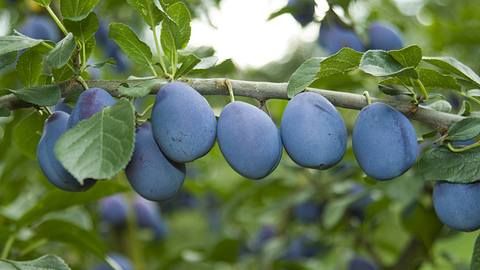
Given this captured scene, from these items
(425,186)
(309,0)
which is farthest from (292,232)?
(309,0)

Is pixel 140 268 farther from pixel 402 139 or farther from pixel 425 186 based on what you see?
pixel 402 139

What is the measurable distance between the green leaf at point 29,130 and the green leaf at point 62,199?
215 mm

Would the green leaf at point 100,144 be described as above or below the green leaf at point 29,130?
above

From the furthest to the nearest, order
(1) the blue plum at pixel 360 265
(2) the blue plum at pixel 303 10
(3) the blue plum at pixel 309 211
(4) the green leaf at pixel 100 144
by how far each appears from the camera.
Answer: (3) the blue plum at pixel 309 211, (1) the blue plum at pixel 360 265, (2) the blue plum at pixel 303 10, (4) the green leaf at pixel 100 144

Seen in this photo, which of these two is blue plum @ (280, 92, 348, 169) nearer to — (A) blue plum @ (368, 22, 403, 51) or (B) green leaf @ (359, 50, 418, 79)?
(B) green leaf @ (359, 50, 418, 79)

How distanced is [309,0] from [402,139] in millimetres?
777

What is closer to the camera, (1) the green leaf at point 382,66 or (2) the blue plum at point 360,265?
(1) the green leaf at point 382,66

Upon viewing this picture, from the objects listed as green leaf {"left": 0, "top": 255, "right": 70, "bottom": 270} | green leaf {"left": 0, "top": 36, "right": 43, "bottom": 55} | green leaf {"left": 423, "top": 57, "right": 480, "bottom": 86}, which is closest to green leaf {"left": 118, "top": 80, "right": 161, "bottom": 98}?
green leaf {"left": 0, "top": 36, "right": 43, "bottom": 55}

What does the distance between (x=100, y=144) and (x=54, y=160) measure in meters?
0.11

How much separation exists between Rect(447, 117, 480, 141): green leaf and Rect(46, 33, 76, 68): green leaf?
510 millimetres

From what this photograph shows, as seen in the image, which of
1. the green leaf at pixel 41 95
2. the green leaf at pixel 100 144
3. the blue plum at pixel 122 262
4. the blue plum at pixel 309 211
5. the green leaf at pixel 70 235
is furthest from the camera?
the blue plum at pixel 309 211

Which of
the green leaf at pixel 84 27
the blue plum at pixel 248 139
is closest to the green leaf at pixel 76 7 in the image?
the green leaf at pixel 84 27

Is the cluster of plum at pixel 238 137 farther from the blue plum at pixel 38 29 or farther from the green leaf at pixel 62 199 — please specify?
the blue plum at pixel 38 29

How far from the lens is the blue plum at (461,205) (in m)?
0.95
